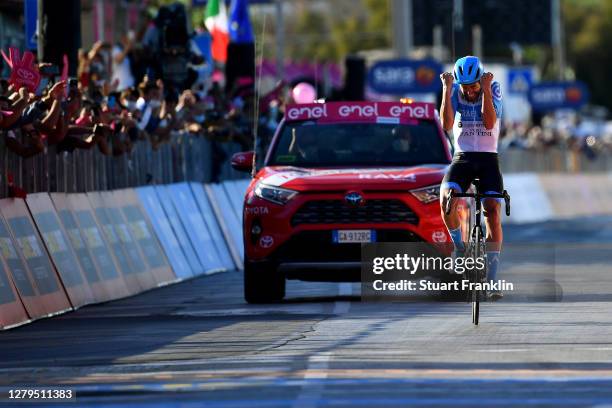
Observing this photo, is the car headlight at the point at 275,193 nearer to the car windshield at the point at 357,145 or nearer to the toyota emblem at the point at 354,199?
the toyota emblem at the point at 354,199

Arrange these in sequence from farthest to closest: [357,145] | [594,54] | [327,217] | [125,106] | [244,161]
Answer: [594,54] < [125,106] < [357,145] < [244,161] < [327,217]

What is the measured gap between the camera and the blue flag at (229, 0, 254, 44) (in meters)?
36.2

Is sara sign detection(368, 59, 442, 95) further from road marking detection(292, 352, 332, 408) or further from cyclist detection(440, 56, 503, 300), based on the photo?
road marking detection(292, 352, 332, 408)

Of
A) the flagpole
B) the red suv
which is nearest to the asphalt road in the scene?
the red suv

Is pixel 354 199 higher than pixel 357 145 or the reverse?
the reverse

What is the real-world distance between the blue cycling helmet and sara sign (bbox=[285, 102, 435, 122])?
3.74 meters

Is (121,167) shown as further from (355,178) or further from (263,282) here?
(355,178)

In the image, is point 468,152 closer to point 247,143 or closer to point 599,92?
point 247,143

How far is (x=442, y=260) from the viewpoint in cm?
1816

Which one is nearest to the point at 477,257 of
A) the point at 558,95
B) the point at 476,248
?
the point at 476,248

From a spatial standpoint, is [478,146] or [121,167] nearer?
[478,146]

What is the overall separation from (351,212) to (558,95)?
209ft

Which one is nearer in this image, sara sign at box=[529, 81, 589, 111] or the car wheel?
the car wheel

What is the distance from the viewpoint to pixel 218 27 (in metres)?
36.3
